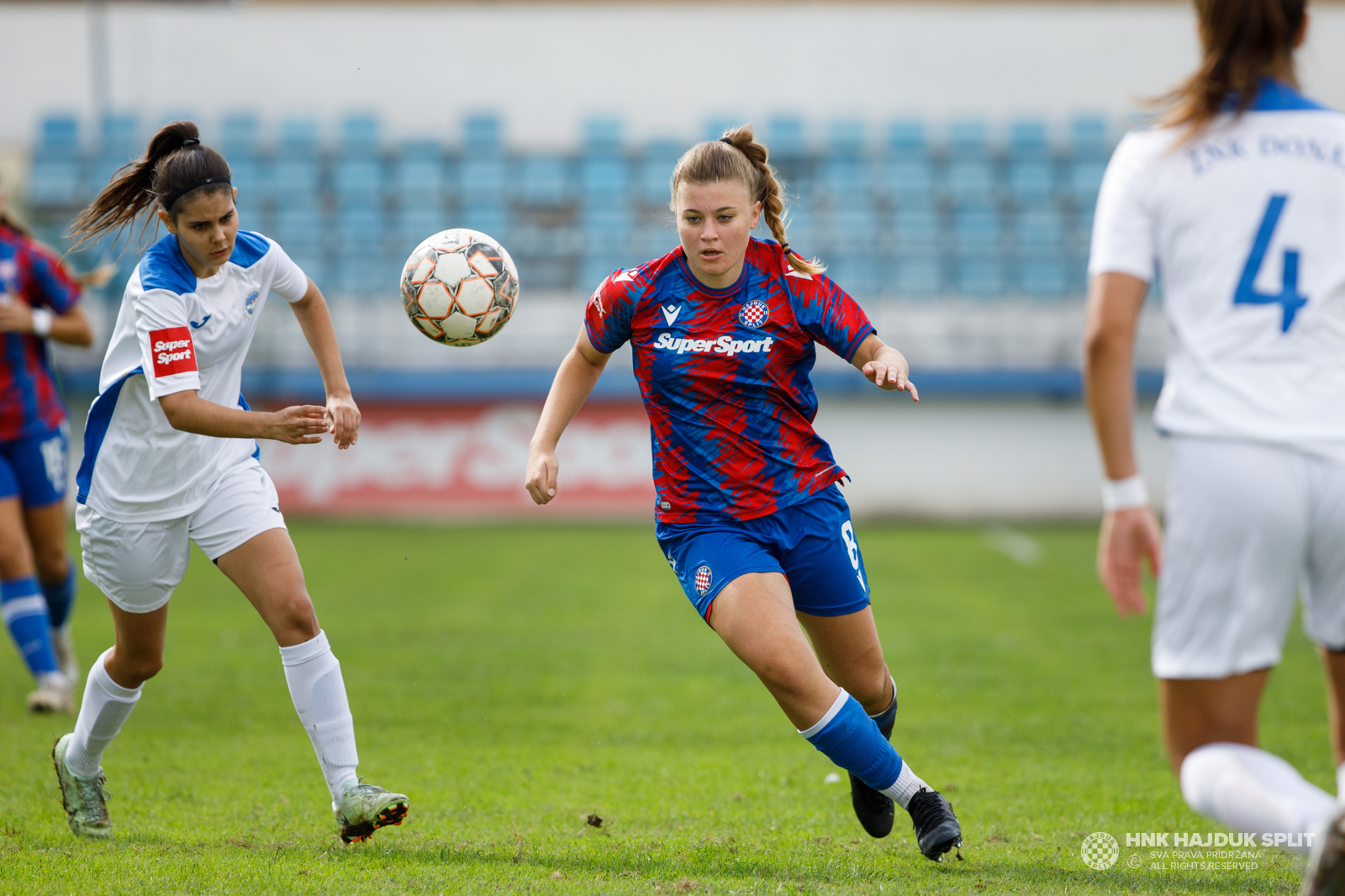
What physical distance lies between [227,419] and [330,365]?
0.62 metres

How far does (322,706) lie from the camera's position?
422 centimetres

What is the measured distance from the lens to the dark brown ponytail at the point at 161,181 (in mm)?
3996

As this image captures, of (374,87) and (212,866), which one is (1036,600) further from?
(374,87)

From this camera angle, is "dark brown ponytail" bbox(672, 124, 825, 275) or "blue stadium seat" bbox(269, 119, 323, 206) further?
"blue stadium seat" bbox(269, 119, 323, 206)

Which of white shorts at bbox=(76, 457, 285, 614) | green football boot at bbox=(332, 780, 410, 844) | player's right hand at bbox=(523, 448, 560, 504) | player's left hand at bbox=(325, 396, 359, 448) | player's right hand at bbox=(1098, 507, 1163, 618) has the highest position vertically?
player's right hand at bbox=(1098, 507, 1163, 618)

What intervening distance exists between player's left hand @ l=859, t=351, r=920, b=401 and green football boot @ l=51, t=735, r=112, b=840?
303cm

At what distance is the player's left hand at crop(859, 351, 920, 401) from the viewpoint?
3658 millimetres

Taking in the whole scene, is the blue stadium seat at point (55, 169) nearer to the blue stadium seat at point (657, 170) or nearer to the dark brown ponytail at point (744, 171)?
the blue stadium seat at point (657, 170)

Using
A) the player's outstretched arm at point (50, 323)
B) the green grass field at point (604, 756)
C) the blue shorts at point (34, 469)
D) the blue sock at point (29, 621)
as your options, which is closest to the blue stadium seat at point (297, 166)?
the green grass field at point (604, 756)

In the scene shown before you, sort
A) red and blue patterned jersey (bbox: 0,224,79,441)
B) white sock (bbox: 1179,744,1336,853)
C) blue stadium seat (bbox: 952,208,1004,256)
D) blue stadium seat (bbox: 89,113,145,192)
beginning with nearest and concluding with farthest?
1. white sock (bbox: 1179,744,1336,853)
2. red and blue patterned jersey (bbox: 0,224,79,441)
3. blue stadium seat (bbox: 89,113,145,192)
4. blue stadium seat (bbox: 952,208,1004,256)

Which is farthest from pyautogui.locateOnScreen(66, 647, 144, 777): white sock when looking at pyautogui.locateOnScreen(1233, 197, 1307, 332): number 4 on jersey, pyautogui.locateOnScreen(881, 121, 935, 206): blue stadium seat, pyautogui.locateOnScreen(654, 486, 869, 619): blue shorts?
pyautogui.locateOnScreen(881, 121, 935, 206): blue stadium seat

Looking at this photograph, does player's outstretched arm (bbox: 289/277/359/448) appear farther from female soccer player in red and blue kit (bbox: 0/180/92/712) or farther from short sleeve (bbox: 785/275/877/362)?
female soccer player in red and blue kit (bbox: 0/180/92/712)

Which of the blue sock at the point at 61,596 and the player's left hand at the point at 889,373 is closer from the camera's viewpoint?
the player's left hand at the point at 889,373

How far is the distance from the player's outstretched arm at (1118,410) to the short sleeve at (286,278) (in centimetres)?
286
